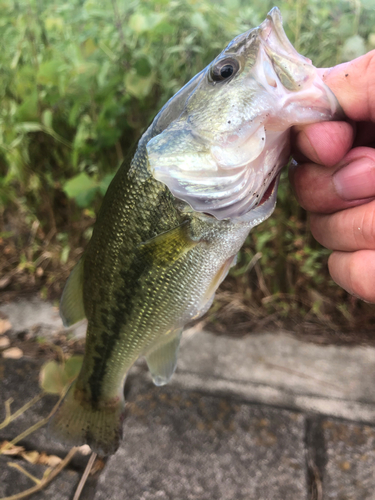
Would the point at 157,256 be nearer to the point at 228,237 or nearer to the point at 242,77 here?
the point at 228,237

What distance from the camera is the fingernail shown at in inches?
28.7

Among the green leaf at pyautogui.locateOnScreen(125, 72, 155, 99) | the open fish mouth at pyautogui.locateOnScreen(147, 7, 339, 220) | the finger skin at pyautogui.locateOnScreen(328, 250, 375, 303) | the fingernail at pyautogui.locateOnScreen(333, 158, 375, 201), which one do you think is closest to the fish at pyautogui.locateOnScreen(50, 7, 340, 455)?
the open fish mouth at pyautogui.locateOnScreen(147, 7, 339, 220)

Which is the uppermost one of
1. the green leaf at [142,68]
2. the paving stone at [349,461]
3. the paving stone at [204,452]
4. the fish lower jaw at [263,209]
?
the green leaf at [142,68]

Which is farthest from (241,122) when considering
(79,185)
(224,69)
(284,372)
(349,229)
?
(284,372)

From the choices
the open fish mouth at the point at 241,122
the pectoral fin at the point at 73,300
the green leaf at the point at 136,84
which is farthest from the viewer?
the green leaf at the point at 136,84

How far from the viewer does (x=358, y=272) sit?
84 cm

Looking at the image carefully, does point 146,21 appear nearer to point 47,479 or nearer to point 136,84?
point 136,84

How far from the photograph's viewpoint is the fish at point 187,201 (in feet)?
2.09

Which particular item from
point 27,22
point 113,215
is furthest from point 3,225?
point 113,215

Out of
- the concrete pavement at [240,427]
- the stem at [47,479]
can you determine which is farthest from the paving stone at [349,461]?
the stem at [47,479]

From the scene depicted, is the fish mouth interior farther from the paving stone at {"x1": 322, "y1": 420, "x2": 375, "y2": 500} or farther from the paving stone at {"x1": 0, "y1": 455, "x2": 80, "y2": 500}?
the paving stone at {"x1": 0, "y1": 455, "x2": 80, "y2": 500}

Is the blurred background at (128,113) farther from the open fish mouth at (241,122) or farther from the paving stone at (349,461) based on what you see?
the open fish mouth at (241,122)

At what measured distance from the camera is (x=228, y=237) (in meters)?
0.77

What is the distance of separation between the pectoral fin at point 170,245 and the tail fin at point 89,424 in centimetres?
54
